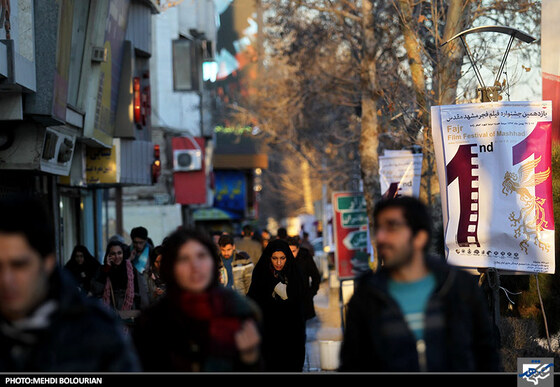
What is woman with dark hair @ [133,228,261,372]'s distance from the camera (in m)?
4.36

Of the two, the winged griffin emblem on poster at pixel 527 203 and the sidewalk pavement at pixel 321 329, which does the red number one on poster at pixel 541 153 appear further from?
the sidewalk pavement at pixel 321 329

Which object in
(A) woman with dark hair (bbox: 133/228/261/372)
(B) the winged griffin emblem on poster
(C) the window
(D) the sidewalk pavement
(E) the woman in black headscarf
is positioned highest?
(C) the window

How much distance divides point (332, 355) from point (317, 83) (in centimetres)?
1680

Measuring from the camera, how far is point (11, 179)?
17391 mm

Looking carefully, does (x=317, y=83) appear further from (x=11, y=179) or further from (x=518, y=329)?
(x=518, y=329)

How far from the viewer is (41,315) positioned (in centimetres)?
351

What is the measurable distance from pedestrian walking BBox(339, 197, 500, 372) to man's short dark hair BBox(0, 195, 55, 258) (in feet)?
4.87

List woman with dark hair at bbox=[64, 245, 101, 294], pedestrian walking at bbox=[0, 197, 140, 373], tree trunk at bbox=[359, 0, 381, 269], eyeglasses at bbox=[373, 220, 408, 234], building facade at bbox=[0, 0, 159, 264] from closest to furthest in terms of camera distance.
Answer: pedestrian walking at bbox=[0, 197, 140, 373] → eyeglasses at bbox=[373, 220, 408, 234] → building facade at bbox=[0, 0, 159, 264] → woman with dark hair at bbox=[64, 245, 101, 294] → tree trunk at bbox=[359, 0, 381, 269]

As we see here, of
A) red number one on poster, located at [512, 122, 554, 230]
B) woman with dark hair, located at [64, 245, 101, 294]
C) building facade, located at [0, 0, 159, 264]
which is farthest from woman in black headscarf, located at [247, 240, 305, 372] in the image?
woman with dark hair, located at [64, 245, 101, 294]

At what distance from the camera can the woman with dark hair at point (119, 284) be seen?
434 inches

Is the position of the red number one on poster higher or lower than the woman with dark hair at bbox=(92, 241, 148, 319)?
higher

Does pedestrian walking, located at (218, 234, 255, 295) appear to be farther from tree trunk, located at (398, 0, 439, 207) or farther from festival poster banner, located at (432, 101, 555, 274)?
tree trunk, located at (398, 0, 439, 207)

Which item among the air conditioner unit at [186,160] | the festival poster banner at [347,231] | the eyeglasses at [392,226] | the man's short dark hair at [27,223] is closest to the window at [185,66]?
the air conditioner unit at [186,160]
